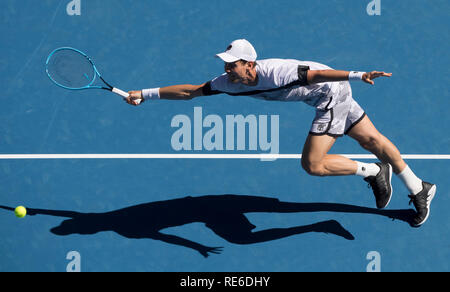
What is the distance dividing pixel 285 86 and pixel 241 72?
1.45 ft

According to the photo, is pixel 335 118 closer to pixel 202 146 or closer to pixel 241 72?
pixel 241 72

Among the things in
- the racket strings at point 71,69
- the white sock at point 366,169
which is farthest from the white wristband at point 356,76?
the racket strings at point 71,69

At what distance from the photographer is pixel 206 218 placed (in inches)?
287

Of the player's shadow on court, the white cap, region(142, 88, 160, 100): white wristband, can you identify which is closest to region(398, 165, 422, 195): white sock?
the player's shadow on court

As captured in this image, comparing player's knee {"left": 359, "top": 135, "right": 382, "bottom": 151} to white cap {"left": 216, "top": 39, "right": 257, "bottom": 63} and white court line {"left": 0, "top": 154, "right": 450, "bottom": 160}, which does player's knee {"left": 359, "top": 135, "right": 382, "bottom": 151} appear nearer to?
white court line {"left": 0, "top": 154, "right": 450, "bottom": 160}

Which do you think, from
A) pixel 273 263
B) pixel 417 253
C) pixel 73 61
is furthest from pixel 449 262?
pixel 73 61

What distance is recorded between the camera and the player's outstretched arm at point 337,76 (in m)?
5.50

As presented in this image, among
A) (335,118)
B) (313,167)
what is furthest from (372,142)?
(313,167)

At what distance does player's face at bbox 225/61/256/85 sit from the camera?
6004 millimetres

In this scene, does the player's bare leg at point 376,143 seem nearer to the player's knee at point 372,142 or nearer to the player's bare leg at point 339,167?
the player's knee at point 372,142

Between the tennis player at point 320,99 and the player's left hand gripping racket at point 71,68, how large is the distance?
2.08ft

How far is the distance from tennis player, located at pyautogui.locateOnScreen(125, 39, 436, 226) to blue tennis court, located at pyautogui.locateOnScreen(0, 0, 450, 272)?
47cm

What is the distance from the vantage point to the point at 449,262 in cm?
720

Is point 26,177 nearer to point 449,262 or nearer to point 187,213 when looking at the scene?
point 187,213
